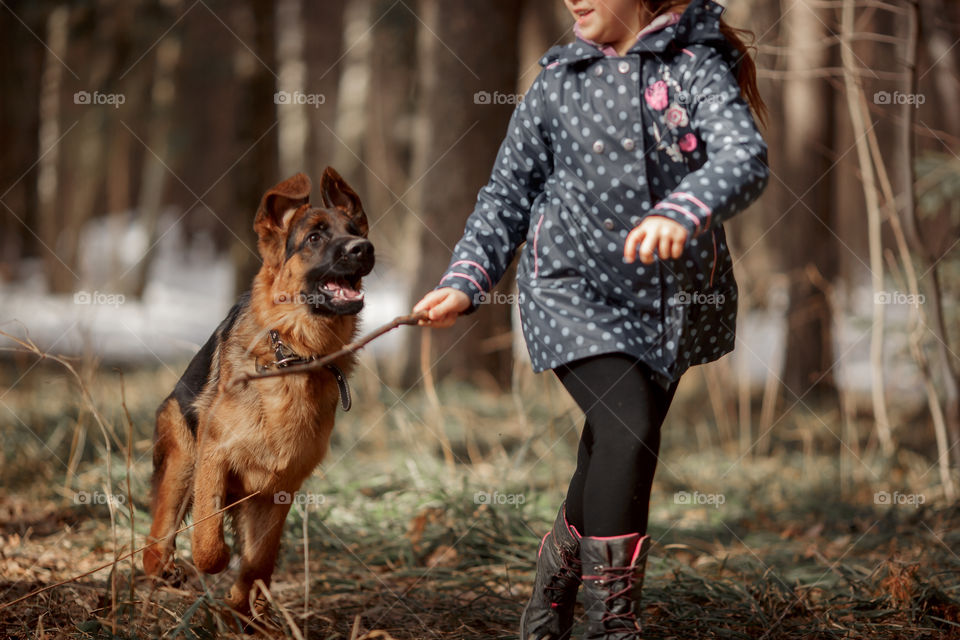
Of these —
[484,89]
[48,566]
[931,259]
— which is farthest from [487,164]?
[48,566]

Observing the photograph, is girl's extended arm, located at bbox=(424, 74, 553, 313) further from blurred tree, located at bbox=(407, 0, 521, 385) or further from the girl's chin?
blurred tree, located at bbox=(407, 0, 521, 385)

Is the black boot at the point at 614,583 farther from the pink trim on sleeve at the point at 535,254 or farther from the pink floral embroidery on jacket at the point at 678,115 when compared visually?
the pink floral embroidery on jacket at the point at 678,115

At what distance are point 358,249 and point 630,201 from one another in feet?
3.13

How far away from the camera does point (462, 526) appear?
4152mm

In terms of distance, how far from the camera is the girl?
256 cm

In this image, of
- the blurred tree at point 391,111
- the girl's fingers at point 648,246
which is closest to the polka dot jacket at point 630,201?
the girl's fingers at point 648,246

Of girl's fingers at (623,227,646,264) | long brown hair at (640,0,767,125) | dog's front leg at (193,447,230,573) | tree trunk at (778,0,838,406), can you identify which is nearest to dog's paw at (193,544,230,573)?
dog's front leg at (193,447,230,573)

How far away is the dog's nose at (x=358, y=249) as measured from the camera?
308 cm

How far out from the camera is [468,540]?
4.05 meters

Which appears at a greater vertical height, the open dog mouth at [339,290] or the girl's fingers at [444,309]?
the open dog mouth at [339,290]

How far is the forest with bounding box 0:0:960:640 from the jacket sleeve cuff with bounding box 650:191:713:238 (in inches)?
51.5

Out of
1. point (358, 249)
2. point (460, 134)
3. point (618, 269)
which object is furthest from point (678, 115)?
point (460, 134)

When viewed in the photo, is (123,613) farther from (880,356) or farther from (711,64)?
(880,356)

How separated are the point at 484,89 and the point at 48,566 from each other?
17.8 feet
